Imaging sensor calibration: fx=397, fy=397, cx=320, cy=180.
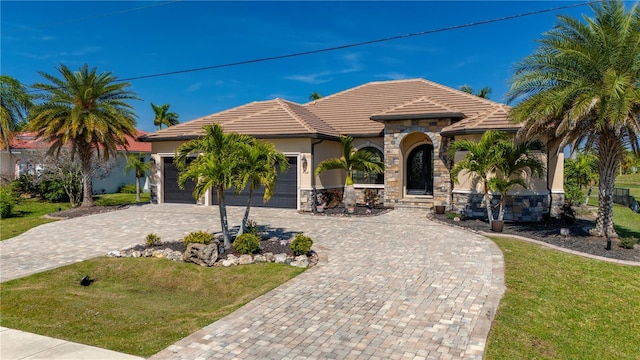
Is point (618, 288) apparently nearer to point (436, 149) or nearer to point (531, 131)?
point (531, 131)

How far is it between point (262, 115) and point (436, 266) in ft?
47.6

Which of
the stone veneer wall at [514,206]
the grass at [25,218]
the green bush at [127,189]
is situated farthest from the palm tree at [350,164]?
the green bush at [127,189]

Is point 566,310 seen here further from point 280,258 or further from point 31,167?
point 31,167

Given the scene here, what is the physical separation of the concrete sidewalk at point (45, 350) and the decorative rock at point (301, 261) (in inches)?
191

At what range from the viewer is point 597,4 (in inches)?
481

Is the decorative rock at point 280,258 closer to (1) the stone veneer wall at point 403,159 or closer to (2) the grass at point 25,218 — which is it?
(1) the stone veneer wall at point 403,159

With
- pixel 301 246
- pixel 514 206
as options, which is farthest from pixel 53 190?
pixel 514 206

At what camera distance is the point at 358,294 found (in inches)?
306

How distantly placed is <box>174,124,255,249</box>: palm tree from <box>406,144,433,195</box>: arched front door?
508 inches

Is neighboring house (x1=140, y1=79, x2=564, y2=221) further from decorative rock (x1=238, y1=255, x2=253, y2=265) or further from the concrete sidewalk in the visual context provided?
the concrete sidewalk

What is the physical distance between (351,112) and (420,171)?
17.7 feet

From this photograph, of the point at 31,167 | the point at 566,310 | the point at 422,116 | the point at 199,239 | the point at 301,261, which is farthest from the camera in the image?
the point at 31,167

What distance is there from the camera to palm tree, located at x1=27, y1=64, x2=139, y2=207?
62.6 feet

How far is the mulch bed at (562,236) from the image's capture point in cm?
1145
